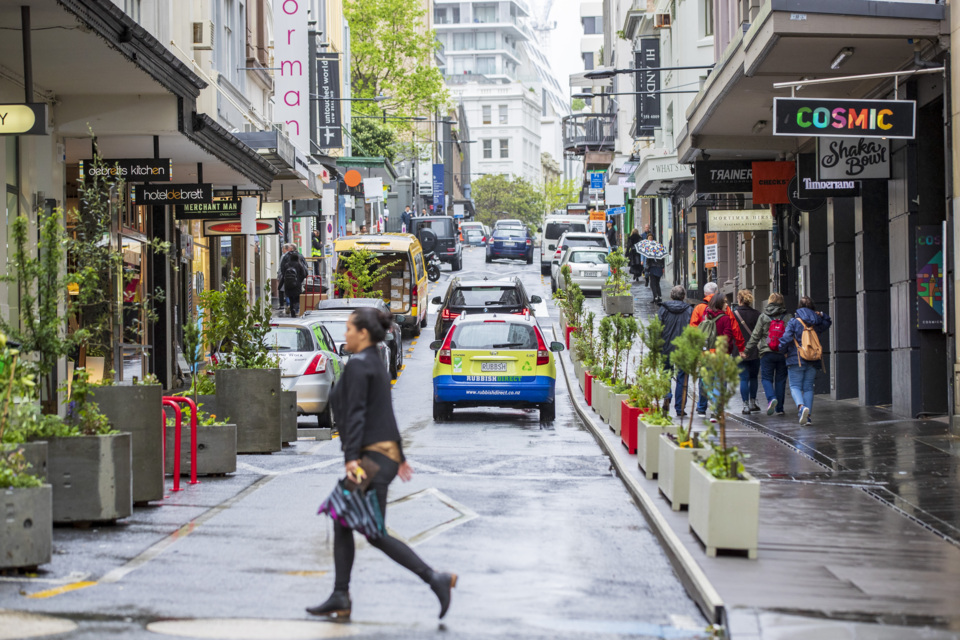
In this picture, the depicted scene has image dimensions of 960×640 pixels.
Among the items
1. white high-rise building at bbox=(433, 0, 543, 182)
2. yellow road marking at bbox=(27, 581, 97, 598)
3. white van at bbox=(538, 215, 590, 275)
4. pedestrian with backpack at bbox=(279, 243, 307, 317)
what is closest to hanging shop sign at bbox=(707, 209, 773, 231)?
pedestrian with backpack at bbox=(279, 243, 307, 317)

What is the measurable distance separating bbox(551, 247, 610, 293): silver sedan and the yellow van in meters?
9.78

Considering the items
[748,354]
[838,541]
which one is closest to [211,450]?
[838,541]

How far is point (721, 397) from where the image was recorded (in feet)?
29.1

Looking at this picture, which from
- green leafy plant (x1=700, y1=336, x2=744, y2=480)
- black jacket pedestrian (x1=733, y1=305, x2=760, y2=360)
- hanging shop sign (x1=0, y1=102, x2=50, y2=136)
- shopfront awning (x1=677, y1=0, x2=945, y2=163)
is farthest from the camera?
black jacket pedestrian (x1=733, y1=305, x2=760, y2=360)

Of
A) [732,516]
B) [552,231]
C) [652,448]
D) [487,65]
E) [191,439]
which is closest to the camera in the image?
[732,516]

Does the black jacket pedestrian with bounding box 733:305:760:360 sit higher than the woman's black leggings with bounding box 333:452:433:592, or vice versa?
the black jacket pedestrian with bounding box 733:305:760:360

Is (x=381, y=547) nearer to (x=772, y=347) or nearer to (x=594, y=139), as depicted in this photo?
(x=772, y=347)

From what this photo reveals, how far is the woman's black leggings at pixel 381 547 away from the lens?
6.84 m

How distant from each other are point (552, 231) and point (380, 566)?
2004 inches

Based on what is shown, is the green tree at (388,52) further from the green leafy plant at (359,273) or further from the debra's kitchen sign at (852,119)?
the debra's kitchen sign at (852,119)

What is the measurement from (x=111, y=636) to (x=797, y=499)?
6375mm

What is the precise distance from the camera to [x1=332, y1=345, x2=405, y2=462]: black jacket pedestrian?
685cm

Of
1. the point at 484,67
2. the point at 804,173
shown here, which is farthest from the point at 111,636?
the point at 484,67

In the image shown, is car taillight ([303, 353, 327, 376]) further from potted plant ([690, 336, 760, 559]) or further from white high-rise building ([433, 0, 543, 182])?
white high-rise building ([433, 0, 543, 182])
